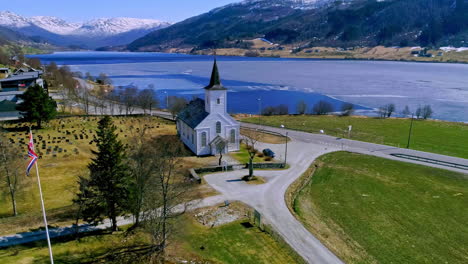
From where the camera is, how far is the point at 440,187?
36375 millimetres

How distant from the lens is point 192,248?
23.2 meters

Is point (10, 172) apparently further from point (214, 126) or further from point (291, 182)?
point (291, 182)

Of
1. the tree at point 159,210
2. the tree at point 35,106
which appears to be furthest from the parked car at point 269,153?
the tree at point 35,106

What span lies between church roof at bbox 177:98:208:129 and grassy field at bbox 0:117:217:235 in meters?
5.44

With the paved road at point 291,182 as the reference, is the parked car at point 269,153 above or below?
above

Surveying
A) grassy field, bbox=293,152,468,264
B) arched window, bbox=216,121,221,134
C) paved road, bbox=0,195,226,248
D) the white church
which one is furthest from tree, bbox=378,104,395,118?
paved road, bbox=0,195,226,248

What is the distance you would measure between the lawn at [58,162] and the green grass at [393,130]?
30.8 m

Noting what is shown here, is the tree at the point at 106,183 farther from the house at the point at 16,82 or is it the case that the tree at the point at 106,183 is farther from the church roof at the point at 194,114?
the house at the point at 16,82

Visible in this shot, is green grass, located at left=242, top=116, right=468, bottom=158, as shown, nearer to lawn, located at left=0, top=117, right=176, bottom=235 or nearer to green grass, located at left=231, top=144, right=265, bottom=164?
green grass, located at left=231, top=144, right=265, bottom=164

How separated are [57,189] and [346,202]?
2973 centimetres

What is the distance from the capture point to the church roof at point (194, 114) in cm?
4488

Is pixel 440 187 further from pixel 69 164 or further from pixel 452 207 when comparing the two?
pixel 69 164

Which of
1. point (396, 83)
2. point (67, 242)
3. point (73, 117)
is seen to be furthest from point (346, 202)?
point (396, 83)

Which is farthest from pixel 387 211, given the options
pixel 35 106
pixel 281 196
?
pixel 35 106
